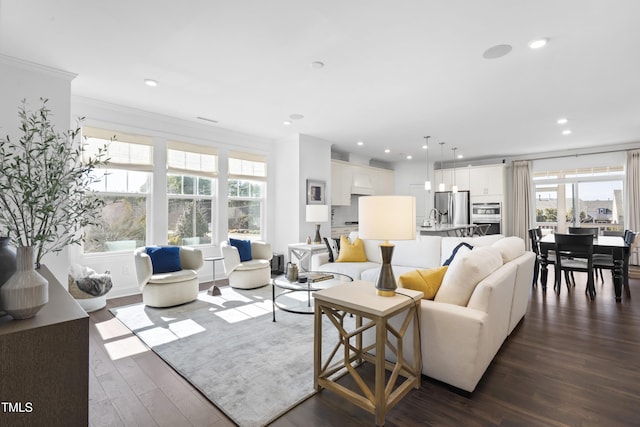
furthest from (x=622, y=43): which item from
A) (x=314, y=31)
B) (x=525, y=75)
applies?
(x=314, y=31)

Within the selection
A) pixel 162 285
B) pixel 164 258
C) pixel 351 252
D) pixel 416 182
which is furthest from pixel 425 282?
pixel 416 182

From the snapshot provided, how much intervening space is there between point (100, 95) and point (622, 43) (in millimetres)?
5701

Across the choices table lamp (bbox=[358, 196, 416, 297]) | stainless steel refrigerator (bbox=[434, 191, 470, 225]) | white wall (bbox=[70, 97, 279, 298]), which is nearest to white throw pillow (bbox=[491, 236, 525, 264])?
table lamp (bbox=[358, 196, 416, 297])

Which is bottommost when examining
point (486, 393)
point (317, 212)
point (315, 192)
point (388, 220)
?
point (486, 393)

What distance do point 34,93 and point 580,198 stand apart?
33.0 ft

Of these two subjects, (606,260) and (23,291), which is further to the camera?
(606,260)

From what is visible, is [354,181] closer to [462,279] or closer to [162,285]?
[162,285]

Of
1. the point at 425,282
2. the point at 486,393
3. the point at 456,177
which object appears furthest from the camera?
the point at 456,177

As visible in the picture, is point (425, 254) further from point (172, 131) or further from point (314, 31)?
point (172, 131)

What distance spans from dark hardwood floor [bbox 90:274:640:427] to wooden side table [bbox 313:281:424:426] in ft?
0.33

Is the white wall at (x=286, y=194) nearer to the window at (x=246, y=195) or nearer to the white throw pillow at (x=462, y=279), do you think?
the window at (x=246, y=195)

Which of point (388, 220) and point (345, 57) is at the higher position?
point (345, 57)

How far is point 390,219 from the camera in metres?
1.96

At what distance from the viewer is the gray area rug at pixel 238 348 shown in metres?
2.01
